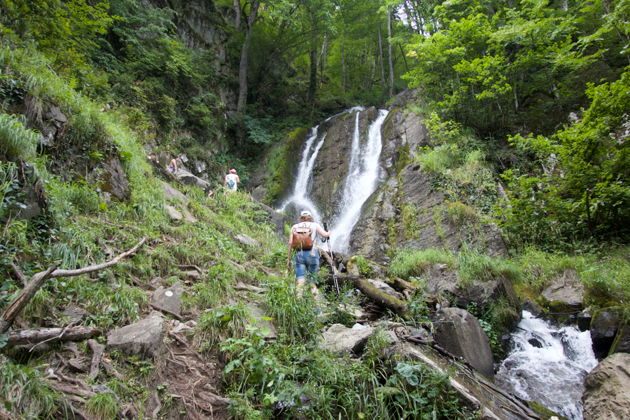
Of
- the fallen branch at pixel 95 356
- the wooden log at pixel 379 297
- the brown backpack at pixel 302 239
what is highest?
the brown backpack at pixel 302 239

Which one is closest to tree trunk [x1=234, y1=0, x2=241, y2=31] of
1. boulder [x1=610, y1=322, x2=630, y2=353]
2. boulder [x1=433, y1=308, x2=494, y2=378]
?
boulder [x1=433, y1=308, x2=494, y2=378]

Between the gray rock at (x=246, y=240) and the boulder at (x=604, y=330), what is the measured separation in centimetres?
612

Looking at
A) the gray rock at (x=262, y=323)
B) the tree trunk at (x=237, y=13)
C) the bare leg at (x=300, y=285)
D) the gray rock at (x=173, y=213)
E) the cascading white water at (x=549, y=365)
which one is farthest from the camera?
the tree trunk at (x=237, y=13)

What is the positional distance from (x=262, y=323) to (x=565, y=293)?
18.5 feet

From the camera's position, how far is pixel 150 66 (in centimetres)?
1285

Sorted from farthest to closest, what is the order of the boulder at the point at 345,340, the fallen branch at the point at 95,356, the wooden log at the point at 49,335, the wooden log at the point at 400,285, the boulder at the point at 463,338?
the wooden log at the point at 400,285, the boulder at the point at 463,338, the boulder at the point at 345,340, the fallen branch at the point at 95,356, the wooden log at the point at 49,335

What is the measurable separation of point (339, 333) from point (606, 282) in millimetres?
4758

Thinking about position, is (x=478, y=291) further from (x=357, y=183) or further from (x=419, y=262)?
(x=357, y=183)

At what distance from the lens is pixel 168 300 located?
3709 millimetres

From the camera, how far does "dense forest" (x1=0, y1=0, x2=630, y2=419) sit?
2766 mm

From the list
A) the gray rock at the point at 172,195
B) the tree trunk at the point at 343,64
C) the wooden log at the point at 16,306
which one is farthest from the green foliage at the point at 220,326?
the tree trunk at the point at 343,64

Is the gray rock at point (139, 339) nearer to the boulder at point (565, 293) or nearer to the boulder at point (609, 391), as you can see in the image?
the boulder at point (609, 391)

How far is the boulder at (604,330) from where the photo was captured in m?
4.80

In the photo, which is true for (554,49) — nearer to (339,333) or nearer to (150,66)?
(339,333)
